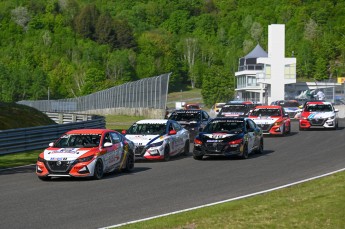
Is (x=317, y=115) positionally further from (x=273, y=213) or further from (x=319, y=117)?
(x=273, y=213)

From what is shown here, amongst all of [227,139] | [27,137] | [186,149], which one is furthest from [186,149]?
[27,137]

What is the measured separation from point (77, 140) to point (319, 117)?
2459 centimetres

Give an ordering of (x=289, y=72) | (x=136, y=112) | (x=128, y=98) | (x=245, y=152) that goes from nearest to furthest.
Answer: (x=245, y=152)
(x=136, y=112)
(x=128, y=98)
(x=289, y=72)

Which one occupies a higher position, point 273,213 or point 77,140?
point 77,140

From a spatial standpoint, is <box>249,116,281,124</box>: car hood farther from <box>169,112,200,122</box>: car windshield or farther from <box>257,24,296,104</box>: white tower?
<box>257,24,296,104</box>: white tower

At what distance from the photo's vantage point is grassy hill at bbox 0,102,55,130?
37750 millimetres

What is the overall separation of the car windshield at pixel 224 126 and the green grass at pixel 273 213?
1104 cm

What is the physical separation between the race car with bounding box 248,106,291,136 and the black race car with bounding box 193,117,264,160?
11.8 metres

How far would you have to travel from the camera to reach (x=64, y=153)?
67.7 feet

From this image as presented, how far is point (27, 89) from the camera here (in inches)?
6747

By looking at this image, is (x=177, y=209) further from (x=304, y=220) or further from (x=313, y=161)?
(x=313, y=161)

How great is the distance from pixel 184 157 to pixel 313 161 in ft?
16.1

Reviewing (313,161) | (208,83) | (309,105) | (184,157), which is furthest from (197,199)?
(208,83)

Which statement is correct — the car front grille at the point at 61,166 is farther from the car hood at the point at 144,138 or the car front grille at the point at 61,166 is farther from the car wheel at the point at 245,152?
the car wheel at the point at 245,152
